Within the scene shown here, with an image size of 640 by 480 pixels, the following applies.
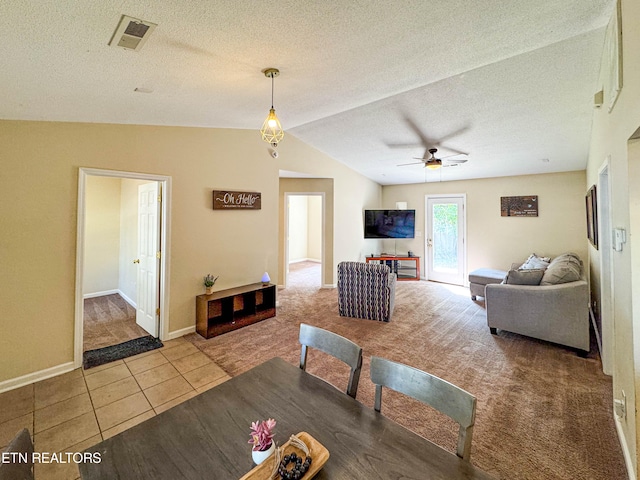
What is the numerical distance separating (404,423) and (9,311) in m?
3.51

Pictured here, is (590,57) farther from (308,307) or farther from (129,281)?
(129,281)

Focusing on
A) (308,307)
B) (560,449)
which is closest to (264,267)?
(308,307)

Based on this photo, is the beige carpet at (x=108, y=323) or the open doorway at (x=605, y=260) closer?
the open doorway at (x=605, y=260)

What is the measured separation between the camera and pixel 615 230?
1.90 metres

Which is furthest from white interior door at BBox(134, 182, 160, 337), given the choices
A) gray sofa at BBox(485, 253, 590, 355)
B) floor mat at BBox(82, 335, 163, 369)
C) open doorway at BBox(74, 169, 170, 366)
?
gray sofa at BBox(485, 253, 590, 355)

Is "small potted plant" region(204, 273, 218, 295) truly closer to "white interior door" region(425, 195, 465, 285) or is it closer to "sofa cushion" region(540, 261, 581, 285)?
"sofa cushion" region(540, 261, 581, 285)

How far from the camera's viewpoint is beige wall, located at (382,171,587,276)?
5.14 m

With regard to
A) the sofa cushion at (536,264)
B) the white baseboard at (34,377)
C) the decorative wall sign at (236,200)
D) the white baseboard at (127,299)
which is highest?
the decorative wall sign at (236,200)

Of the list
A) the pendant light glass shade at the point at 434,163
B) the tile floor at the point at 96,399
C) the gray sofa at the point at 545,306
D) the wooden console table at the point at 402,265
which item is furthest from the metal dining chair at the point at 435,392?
the wooden console table at the point at 402,265

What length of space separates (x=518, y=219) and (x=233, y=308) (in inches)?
229

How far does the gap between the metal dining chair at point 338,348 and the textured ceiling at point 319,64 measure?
1898 mm

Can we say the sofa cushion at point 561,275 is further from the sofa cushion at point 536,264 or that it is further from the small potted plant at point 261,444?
the small potted plant at point 261,444

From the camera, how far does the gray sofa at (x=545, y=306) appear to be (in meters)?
2.99

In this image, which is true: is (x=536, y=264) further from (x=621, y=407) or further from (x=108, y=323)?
(x=108, y=323)
